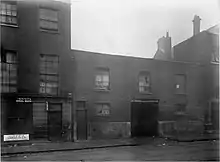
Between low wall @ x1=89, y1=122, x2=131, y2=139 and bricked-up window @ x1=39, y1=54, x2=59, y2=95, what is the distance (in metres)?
0.71

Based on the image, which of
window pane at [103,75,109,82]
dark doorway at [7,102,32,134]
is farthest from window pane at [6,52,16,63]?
window pane at [103,75,109,82]

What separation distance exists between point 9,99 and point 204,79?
1.33m

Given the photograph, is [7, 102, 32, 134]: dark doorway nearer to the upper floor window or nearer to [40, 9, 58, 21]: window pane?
[40, 9, 58, 21]: window pane

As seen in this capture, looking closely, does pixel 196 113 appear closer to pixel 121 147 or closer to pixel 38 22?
pixel 121 147

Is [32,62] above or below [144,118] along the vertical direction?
above

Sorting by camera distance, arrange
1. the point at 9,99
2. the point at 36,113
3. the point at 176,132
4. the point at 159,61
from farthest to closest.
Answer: the point at 176,132 → the point at 159,61 → the point at 36,113 → the point at 9,99

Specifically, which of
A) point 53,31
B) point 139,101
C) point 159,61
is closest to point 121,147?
point 139,101

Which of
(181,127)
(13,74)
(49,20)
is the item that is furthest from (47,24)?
(181,127)

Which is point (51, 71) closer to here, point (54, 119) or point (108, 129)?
point (54, 119)

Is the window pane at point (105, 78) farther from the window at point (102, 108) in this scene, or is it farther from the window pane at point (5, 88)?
the window pane at point (5, 88)

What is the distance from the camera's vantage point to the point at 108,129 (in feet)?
9.19

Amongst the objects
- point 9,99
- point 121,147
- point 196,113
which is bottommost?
point 121,147

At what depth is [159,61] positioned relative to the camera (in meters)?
2.33

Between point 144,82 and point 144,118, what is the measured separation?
35 cm
